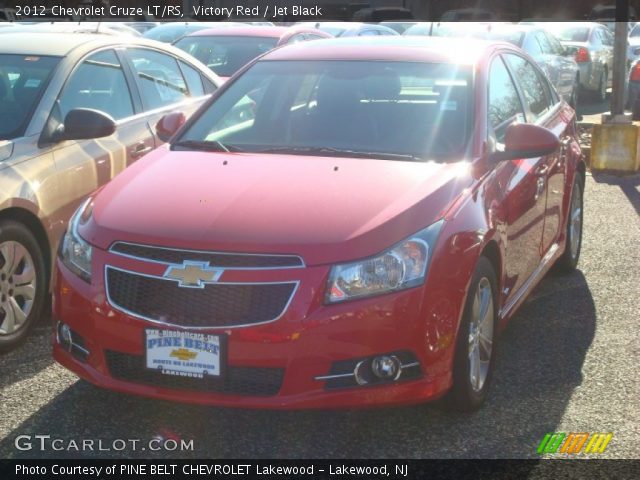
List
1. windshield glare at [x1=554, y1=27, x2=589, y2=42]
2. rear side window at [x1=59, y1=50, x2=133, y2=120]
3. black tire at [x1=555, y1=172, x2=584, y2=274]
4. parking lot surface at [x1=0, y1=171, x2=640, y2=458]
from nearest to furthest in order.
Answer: parking lot surface at [x1=0, y1=171, x2=640, y2=458] < rear side window at [x1=59, y1=50, x2=133, y2=120] < black tire at [x1=555, y1=172, x2=584, y2=274] < windshield glare at [x1=554, y1=27, x2=589, y2=42]

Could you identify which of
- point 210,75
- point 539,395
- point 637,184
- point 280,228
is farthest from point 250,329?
point 637,184

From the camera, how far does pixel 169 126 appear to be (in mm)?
5484

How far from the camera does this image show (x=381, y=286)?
12.6 ft

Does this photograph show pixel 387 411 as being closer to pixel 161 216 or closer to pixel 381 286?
pixel 381 286

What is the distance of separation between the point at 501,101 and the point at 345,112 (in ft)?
2.76

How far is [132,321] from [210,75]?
3.99m

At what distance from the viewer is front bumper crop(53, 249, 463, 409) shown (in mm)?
3748

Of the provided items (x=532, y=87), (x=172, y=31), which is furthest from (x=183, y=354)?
(x=172, y=31)

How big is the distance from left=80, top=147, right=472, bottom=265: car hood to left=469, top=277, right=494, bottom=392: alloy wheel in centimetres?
45

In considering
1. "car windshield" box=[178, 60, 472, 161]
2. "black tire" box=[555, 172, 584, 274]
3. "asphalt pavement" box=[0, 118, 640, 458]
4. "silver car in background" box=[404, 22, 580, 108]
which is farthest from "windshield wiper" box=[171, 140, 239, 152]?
"silver car in background" box=[404, 22, 580, 108]

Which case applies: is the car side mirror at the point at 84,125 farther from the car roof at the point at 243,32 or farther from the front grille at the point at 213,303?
the car roof at the point at 243,32

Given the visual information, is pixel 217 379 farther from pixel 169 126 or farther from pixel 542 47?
pixel 542 47

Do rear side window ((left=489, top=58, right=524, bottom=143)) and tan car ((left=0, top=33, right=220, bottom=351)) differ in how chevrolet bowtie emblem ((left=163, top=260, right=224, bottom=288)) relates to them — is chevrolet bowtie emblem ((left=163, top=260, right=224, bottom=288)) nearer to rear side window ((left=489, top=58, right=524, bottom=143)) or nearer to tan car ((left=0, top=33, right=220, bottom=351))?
tan car ((left=0, top=33, right=220, bottom=351))

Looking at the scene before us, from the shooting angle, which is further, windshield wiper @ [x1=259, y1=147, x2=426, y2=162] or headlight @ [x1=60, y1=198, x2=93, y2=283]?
windshield wiper @ [x1=259, y1=147, x2=426, y2=162]
